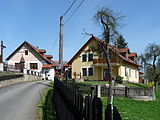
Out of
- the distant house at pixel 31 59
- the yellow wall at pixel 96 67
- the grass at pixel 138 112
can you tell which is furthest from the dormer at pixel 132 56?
the grass at pixel 138 112

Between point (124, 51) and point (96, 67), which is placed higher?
point (124, 51)

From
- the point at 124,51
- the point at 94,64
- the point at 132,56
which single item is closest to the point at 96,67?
the point at 94,64

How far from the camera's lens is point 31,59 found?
53.4 meters

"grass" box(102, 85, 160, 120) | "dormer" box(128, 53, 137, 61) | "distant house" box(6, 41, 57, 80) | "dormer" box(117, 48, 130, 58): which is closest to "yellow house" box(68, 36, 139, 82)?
"dormer" box(117, 48, 130, 58)

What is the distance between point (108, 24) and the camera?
25016mm

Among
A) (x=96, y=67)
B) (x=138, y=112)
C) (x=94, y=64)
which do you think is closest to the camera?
(x=138, y=112)

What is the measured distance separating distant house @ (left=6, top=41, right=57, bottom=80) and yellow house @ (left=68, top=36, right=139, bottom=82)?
10003 millimetres

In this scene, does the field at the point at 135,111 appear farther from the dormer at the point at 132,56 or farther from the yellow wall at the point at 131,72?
the dormer at the point at 132,56

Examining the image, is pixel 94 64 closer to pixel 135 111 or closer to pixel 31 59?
pixel 31 59

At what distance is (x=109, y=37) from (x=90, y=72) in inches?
679

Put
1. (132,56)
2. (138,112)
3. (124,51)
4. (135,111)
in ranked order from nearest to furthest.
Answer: (138,112)
(135,111)
(124,51)
(132,56)

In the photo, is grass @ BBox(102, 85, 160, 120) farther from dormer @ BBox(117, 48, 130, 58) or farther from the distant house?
the distant house

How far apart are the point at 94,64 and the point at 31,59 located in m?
19.2

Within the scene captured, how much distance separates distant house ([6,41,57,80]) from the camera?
52459 mm
